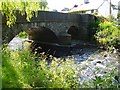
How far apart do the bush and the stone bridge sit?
9.54 ft

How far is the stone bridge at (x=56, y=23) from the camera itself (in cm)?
1909

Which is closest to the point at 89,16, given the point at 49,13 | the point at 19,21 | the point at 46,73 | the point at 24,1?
the point at 49,13

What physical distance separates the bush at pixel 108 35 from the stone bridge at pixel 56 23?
2909 mm

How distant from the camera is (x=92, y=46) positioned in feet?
91.9

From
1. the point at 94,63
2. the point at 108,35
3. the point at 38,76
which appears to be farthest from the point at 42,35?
the point at 38,76

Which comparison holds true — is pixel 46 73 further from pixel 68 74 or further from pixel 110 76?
pixel 110 76

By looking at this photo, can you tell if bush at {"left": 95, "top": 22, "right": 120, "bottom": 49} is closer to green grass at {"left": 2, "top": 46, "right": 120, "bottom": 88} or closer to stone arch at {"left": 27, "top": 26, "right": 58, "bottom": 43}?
stone arch at {"left": 27, "top": 26, "right": 58, "bottom": 43}

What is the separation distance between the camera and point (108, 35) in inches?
1037

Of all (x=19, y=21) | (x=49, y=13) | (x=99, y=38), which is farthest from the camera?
(x=99, y=38)

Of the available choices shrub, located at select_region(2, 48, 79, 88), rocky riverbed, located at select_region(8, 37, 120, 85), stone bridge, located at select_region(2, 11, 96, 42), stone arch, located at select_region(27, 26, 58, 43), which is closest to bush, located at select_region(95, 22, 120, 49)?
rocky riverbed, located at select_region(8, 37, 120, 85)

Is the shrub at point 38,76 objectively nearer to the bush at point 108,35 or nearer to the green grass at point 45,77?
the green grass at point 45,77

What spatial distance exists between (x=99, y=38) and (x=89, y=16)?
4.73 m

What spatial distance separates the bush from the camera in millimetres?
24594

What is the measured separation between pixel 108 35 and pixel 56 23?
5419 mm
